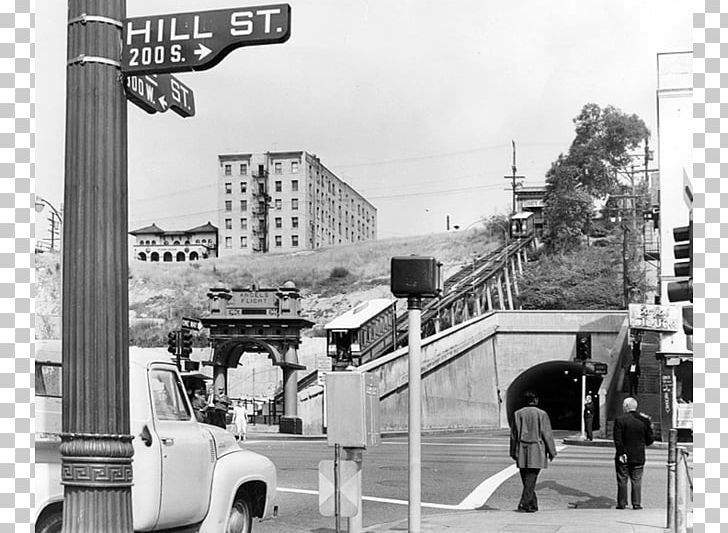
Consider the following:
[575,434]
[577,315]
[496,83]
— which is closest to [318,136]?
[496,83]

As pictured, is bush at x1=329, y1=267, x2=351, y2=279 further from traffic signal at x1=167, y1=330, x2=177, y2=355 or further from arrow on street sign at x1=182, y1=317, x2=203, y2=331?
traffic signal at x1=167, y1=330, x2=177, y2=355

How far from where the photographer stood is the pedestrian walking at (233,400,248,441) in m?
10.1

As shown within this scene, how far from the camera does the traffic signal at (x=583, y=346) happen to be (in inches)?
588

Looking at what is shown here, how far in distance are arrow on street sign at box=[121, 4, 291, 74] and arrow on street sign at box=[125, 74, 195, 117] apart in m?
0.15

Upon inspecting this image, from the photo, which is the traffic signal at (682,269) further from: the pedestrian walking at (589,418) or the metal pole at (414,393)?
the pedestrian walking at (589,418)

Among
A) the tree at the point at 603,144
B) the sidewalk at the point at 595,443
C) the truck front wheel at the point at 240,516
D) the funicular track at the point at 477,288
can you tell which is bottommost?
the sidewalk at the point at 595,443

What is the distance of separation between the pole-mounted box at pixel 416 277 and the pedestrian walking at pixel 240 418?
3.83 meters

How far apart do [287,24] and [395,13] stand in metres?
4.70

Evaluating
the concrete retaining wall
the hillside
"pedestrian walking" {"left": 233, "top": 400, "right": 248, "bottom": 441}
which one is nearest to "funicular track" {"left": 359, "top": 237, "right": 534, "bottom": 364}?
the concrete retaining wall

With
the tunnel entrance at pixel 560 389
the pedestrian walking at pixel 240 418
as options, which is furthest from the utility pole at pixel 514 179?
the pedestrian walking at pixel 240 418

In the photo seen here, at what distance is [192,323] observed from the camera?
10.7m

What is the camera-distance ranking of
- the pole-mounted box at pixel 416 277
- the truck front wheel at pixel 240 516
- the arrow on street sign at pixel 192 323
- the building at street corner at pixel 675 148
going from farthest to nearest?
the arrow on street sign at pixel 192 323, the building at street corner at pixel 675 148, the truck front wheel at pixel 240 516, the pole-mounted box at pixel 416 277

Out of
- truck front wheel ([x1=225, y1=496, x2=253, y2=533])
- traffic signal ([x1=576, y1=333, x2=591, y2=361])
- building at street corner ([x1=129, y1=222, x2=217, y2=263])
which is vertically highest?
building at street corner ([x1=129, y1=222, x2=217, y2=263])

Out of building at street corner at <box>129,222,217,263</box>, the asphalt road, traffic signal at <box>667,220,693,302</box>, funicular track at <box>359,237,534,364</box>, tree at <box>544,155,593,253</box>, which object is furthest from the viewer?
funicular track at <box>359,237,534,364</box>
